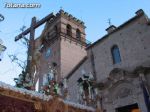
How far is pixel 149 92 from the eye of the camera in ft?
49.5

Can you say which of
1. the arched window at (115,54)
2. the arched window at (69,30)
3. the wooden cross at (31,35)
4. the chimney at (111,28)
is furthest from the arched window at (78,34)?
the wooden cross at (31,35)

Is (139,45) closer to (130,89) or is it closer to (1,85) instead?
(130,89)

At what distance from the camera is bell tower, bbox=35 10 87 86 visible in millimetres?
25094

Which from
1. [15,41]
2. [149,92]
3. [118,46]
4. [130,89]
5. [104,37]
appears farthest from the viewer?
[104,37]

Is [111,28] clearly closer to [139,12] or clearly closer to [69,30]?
[139,12]

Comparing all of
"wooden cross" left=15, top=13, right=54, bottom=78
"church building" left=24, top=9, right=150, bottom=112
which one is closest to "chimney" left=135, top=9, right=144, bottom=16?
"church building" left=24, top=9, right=150, bottom=112

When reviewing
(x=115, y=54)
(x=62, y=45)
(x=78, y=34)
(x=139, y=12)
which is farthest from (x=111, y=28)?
(x=78, y=34)

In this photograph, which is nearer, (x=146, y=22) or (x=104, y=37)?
(x=146, y=22)

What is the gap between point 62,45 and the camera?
2592 centimetres

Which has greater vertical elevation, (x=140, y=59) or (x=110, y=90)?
(x=140, y=59)

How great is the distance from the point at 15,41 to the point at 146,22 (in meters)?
9.98

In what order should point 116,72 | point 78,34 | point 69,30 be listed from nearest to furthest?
point 116,72, point 69,30, point 78,34

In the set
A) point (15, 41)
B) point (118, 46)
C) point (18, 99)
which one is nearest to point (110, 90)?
point (118, 46)

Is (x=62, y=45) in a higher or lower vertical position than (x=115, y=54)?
higher
